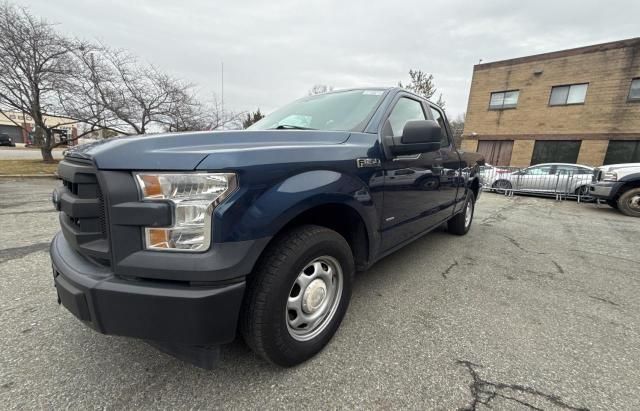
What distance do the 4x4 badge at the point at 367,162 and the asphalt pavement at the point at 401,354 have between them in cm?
119

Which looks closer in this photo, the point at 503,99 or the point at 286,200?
the point at 286,200

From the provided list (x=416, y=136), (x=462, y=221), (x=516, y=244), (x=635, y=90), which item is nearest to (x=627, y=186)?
(x=516, y=244)

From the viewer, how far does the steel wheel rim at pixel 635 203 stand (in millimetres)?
7598

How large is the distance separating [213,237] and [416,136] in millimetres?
1542

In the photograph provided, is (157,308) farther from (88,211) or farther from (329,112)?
(329,112)

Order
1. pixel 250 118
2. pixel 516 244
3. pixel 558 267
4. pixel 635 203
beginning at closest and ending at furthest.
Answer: pixel 558 267, pixel 516 244, pixel 635 203, pixel 250 118

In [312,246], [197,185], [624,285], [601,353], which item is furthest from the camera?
[624,285]

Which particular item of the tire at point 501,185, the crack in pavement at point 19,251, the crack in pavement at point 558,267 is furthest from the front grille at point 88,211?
the tire at point 501,185

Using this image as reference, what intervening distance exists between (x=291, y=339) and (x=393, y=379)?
2.09 ft

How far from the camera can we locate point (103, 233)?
143cm

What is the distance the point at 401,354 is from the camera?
192 centimetres

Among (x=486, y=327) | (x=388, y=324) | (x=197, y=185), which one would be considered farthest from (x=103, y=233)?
(x=486, y=327)

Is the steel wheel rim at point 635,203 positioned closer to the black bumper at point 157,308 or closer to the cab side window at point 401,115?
the cab side window at point 401,115

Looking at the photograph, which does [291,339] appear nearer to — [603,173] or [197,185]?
[197,185]
